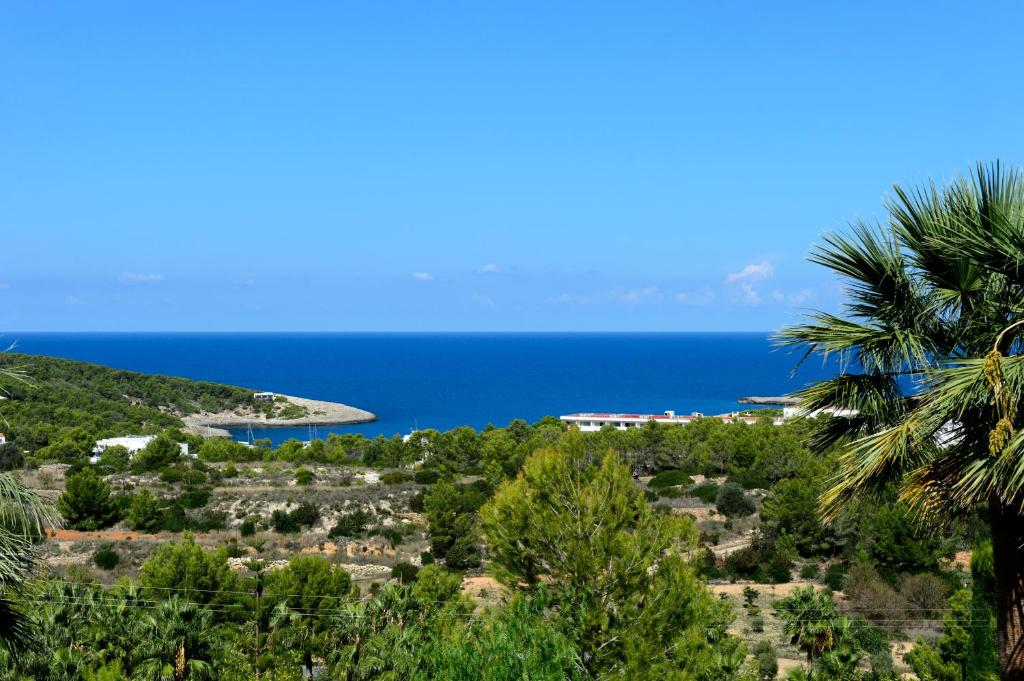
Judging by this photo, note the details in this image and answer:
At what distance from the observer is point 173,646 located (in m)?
17.3

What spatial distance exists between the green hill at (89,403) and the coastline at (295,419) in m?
2.64

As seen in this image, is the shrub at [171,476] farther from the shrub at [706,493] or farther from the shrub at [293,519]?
the shrub at [706,493]

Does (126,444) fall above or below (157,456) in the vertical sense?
below

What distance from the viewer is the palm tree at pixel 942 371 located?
5453 millimetres

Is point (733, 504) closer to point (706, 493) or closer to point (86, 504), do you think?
point (706, 493)

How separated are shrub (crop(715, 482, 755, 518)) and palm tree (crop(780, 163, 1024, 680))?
38.9 metres

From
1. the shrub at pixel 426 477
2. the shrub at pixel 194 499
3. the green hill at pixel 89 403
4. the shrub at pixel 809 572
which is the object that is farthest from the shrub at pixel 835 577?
the green hill at pixel 89 403

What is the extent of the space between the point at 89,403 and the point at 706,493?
74110 millimetres

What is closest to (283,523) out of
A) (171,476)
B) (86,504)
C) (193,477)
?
(86,504)

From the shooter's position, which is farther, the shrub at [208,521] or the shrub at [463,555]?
the shrub at [208,521]

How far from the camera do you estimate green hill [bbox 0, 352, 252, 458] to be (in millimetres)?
64875

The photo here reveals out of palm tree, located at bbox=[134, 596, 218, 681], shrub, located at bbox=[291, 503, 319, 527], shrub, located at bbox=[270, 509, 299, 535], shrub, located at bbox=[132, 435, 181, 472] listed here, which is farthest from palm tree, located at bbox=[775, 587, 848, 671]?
shrub, located at bbox=[132, 435, 181, 472]

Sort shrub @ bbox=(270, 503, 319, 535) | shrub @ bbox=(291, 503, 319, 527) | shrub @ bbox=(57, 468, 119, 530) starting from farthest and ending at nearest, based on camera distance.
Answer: shrub @ bbox=(291, 503, 319, 527)
shrub @ bbox=(270, 503, 319, 535)
shrub @ bbox=(57, 468, 119, 530)

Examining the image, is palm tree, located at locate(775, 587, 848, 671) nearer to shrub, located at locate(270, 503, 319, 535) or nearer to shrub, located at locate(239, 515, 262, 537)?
shrub, located at locate(270, 503, 319, 535)
